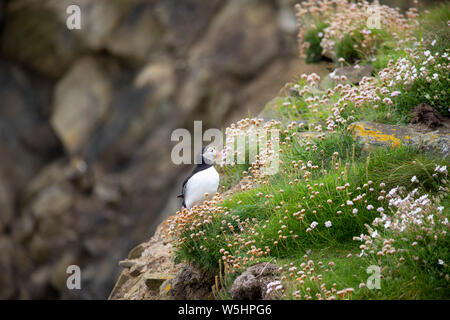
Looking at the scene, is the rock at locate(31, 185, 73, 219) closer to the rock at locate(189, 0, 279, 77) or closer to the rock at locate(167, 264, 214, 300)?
the rock at locate(189, 0, 279, 77)

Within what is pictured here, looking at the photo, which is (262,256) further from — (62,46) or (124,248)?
(62,46)

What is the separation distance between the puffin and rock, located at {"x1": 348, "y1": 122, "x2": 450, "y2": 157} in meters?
1.76

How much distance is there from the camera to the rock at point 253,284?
4480 millimetres

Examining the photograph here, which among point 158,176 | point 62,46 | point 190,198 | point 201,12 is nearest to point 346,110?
point 190,198

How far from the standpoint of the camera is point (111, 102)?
1722 centimetres


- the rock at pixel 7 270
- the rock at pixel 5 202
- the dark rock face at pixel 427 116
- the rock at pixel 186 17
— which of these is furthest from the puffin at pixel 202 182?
the rock at pixel 5 202

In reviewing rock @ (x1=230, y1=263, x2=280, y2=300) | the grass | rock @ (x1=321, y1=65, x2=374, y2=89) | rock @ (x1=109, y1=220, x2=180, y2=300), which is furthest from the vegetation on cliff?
rock @ (x1=109, y1=220, x2=180, y2=300)

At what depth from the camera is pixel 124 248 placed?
622 inches

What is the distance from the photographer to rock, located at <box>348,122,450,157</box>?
5.20 m

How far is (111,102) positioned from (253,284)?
13842mm

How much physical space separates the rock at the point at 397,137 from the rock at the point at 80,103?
508 inches

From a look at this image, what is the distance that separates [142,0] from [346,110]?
41.4 ft

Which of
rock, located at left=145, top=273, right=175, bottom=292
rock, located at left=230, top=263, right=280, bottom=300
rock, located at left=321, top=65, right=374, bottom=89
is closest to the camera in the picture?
rock, located at left=230, top=263, right=280, bottom=300

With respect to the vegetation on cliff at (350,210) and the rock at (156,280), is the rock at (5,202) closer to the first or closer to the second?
the vegetation on cliff at (350,210)
